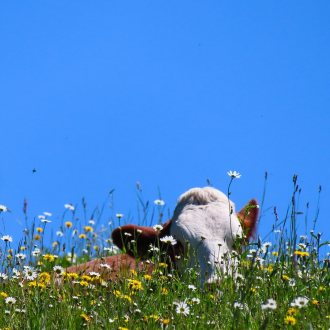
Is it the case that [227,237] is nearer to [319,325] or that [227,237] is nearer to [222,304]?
[222,304]

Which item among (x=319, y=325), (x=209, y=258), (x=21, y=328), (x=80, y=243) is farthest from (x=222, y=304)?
(x=80, y=243)

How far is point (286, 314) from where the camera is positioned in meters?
5.60

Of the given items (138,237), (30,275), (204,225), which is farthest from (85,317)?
(138,237)

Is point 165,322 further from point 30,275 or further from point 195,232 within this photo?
point 195,232

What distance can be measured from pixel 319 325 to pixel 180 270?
367 centimetres

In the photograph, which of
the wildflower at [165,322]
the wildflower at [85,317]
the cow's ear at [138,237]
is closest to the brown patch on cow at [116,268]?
the cow's ear at [138,237]

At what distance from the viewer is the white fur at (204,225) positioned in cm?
896

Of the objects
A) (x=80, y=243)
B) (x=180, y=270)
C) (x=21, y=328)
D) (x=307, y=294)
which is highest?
(x=80, y=243)

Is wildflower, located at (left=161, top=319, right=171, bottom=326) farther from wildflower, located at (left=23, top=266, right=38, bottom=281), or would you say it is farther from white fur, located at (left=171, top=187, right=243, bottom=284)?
white fur, located at (left=171, top=187, right=243, bottom=284)

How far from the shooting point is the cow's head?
8.95 m

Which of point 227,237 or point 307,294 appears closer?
point 307,294

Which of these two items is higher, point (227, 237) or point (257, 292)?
point (227, 237)

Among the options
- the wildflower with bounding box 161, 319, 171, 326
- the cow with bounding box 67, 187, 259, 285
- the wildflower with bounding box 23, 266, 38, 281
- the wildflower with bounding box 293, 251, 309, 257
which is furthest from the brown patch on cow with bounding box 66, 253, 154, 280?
the wildflower with bounding box 161, 319, 171, 326

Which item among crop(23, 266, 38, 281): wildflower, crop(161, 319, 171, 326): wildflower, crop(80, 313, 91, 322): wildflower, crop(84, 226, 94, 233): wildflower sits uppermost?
crop(84, 226, 94, 233): wildflower
